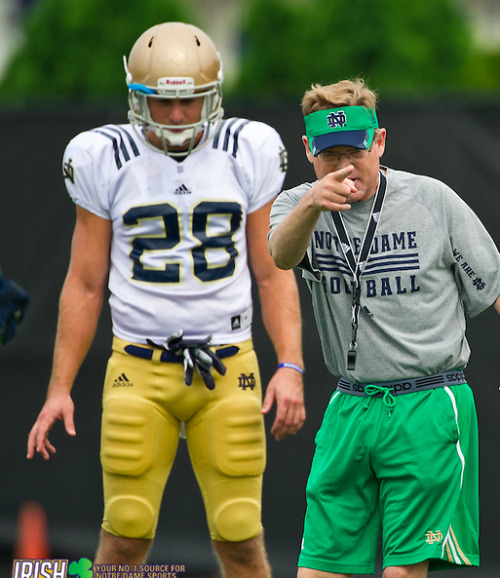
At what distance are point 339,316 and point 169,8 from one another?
8434mm

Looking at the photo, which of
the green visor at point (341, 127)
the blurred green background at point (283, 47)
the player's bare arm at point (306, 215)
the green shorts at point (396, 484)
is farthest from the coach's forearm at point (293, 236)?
the blurred green background at point (283, 47)

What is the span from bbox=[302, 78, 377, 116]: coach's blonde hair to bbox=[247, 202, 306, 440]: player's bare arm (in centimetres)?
60

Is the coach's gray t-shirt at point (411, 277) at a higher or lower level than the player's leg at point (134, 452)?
higher

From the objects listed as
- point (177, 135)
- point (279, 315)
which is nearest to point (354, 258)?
point (279, 315)

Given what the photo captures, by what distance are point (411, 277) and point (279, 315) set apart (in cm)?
74

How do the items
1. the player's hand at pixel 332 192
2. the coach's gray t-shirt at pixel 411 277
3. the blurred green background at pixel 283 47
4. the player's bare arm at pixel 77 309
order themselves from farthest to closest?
1. the blurred green background at pixel 283 47
2. the player's bare arm at pixel 77 309
3. the coach's gray t-shirt at pixel 411 277
4. the player's hand at pixel 332 192

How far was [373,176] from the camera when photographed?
3.28 meters

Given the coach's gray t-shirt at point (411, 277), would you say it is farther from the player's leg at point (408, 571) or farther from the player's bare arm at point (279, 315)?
the player's leg at point (408, 571)

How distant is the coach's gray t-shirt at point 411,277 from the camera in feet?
10.8

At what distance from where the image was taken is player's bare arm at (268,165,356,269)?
296 cm

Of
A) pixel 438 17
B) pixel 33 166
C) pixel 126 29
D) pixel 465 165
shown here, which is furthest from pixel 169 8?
pixel 465 165

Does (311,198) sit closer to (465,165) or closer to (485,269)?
(485,269)

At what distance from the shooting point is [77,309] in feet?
12.7

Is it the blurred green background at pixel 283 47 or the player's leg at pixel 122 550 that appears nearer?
the player's leg at pixel 122 550
